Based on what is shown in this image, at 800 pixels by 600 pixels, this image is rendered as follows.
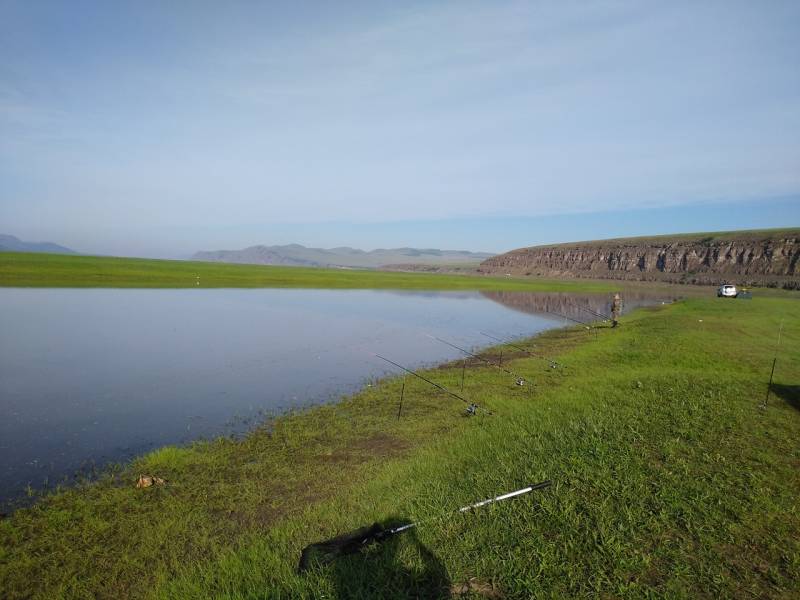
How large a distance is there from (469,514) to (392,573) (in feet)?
6.05

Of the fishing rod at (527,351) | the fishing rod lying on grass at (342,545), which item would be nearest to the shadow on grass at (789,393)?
the fishing rod at (527,351)

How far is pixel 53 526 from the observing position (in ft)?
25.1

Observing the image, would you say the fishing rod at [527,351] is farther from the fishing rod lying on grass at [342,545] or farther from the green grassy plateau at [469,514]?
the fishing rod lying on grass at [342,545]

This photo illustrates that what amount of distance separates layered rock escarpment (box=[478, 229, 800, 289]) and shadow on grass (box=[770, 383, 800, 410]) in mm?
113242

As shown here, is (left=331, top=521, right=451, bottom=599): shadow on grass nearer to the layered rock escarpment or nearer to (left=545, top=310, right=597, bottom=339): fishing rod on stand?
(left=545, top=310, right=597, bottom=339): fishing rod on stand

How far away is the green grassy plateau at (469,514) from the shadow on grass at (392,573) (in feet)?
0.09

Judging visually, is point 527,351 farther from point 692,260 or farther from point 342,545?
point 692,260

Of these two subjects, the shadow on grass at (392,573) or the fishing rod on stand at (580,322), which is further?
the fishing rod on stand at (580,322)

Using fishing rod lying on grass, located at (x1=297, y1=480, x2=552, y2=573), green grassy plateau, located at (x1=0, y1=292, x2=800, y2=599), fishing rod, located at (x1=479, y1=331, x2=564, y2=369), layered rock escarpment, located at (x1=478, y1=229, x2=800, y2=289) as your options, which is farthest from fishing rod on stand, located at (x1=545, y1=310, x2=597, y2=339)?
layered rock escarpment, located at (x1=478, y1=229, x2=800, y2=289)

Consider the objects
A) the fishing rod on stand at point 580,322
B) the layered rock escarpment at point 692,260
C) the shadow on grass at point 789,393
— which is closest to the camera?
the shadow on grass at point 789,393

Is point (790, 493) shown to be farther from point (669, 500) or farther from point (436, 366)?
point (436, 366)

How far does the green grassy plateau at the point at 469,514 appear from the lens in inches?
223

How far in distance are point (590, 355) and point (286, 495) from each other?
18.4 m

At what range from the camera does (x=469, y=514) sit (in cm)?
707
